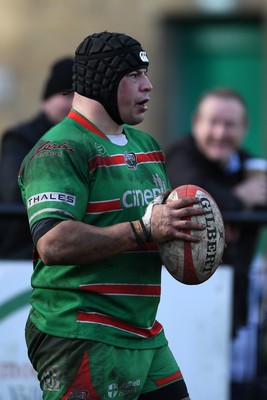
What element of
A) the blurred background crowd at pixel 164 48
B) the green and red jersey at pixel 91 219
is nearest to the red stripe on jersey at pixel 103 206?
the green and red jersey at pixel 91 219

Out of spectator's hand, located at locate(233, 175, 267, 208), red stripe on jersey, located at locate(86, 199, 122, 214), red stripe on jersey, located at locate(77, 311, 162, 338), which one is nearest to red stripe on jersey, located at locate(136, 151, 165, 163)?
red stripe on jersey, located at locate(86, 199, 122, 214)

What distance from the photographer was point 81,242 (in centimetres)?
412

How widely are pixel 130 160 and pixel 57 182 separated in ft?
1.39

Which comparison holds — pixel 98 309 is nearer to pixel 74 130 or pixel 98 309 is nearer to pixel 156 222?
pixel 156 222

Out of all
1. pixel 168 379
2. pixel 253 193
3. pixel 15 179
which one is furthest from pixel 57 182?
pixel 253 193

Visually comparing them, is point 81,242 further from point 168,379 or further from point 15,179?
point 15,179

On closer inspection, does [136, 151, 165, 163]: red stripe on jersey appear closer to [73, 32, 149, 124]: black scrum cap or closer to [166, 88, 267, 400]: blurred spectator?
[73, 32, 149, 124]: black scrum cap

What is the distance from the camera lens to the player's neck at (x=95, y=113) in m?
4.45

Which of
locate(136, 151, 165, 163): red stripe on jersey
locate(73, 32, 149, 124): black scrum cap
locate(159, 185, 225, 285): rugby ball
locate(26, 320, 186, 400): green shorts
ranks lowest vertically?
locate(26, 320, 186, 400): green shorts

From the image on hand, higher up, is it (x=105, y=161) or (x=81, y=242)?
(x=105, y=161)

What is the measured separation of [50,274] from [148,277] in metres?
0.41

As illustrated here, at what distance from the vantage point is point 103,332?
4.34 metres

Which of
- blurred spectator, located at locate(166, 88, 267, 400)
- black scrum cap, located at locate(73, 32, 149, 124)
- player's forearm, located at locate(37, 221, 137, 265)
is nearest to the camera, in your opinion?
player's forearm, located at locate(37, 221, 137, 265)

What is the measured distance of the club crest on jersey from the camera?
4.45m
